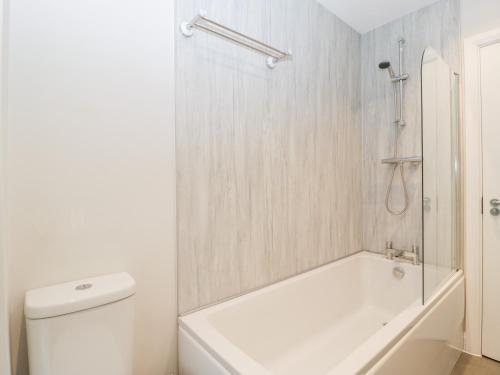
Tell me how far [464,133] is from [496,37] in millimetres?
684

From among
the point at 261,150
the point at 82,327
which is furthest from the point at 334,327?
the point at 82,327

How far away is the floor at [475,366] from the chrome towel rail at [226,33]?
245 cm

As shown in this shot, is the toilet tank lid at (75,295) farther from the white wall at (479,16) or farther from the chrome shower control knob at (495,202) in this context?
the white wall at (479,16)

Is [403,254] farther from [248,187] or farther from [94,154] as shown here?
[94,154]

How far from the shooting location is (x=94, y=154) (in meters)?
1.15

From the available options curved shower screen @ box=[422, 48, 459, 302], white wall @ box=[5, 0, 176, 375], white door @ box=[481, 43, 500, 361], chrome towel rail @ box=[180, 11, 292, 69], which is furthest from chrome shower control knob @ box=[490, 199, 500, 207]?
white wall @ box=[5, 0, 176, 375]

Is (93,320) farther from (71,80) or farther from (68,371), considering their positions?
(71,80)

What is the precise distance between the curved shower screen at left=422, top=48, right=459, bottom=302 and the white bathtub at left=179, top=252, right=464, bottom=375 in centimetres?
20

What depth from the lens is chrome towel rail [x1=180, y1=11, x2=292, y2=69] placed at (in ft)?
4.38

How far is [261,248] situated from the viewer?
1.75m

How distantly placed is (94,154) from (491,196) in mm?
2595

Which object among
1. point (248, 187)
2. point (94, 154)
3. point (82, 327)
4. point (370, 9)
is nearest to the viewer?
point (82, 327)

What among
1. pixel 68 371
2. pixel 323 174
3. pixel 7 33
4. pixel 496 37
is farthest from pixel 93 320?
pixel 496 37

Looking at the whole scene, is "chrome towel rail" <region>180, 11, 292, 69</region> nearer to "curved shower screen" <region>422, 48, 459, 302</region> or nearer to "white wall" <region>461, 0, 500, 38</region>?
"curved shower screen" <region>422, 48, 459, 302</region>
